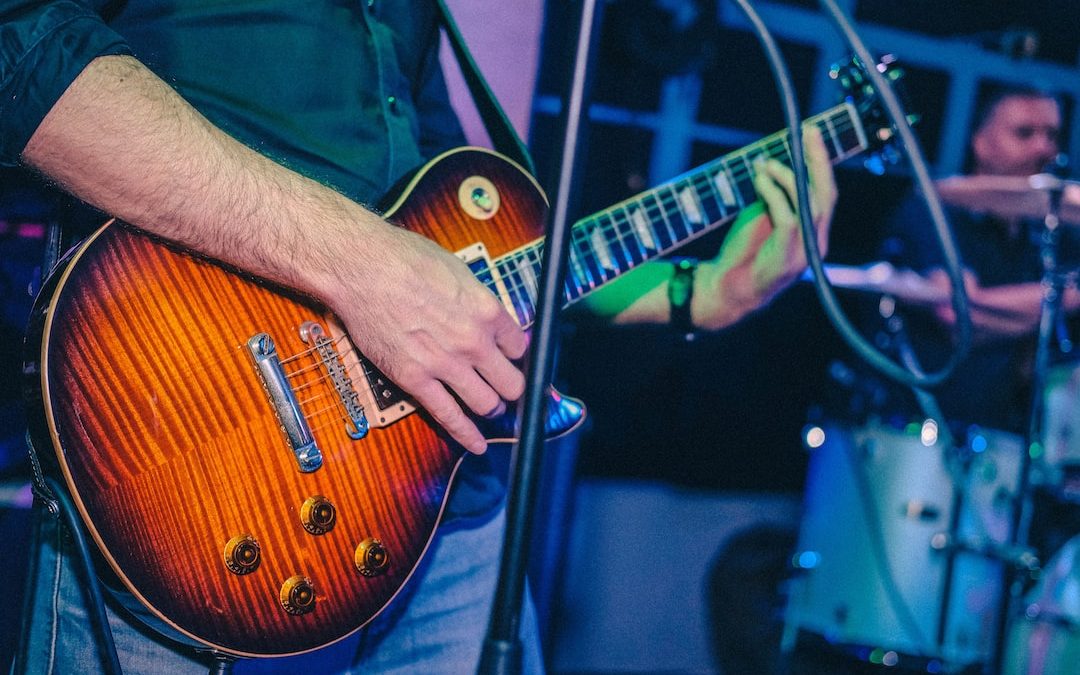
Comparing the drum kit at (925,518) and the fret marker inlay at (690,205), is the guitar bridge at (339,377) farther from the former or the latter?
the drum kit at (925,518)

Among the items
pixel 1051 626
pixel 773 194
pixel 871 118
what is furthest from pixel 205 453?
pixel 1051 626

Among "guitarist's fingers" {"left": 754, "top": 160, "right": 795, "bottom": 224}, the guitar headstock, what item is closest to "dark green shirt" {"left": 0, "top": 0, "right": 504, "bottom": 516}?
"guitarist's fingers" {"left": 754, "top": 160, "right": 795, "bottom": 224}

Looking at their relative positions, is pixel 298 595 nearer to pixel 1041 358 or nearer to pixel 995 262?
pixel 1041 358

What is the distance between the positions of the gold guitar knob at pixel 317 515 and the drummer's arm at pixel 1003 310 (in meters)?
3.53

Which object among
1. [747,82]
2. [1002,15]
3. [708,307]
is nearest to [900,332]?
[747,82]

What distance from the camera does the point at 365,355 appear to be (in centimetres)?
118

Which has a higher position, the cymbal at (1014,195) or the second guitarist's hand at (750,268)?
the cymbal at (1014,195)

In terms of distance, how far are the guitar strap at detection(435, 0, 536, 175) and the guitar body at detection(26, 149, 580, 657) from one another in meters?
0.61

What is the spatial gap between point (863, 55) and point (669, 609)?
3.50 m

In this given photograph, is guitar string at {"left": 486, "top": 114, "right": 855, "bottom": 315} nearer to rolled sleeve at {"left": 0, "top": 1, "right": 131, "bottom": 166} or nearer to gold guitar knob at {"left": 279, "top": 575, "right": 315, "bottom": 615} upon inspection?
gold guitar knob at {"left": 279, "top": 575, "right": 315, "bottom": 615}

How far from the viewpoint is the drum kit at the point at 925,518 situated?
361 cm

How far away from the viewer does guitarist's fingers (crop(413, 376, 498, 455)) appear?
1185mm

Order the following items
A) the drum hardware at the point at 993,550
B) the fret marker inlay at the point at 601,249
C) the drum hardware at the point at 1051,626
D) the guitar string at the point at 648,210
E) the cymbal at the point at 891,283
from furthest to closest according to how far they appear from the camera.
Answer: the cymbal at the point at 891,283
the drum hardware at the point at 993,550
the drum hardware at the point at 1051,626
the fret marker inlay at the point at 601,249
the guitar string at the point at 648,210

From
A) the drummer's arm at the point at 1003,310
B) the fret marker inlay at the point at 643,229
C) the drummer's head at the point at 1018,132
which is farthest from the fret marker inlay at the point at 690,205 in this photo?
the drummer's head at the point at 1018,132
